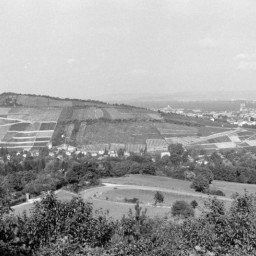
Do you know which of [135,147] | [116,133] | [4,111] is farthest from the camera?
[4,111]

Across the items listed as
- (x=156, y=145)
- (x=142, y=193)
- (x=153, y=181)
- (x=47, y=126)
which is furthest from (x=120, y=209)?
(x=47, y=126)

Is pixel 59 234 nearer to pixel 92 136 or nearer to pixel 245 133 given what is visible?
pixel 92 136

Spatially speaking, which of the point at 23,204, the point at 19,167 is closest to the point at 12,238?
the point at 23,204

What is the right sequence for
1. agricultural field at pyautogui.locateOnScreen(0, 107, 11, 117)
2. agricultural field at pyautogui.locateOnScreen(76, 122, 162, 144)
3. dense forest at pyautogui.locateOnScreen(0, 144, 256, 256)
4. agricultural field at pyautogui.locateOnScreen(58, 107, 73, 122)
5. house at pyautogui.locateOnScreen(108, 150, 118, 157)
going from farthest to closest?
agricultural field at pyautogui.locateOnScreen(0, 107, 11, 117) < agricultural field at pyautogui.locateOnScreen(58, 107, 73, 122) < agricultural field at pyautogui.locateOnScreen(76, 122, 162, 144) < house at pyautogui.locateOnScreen(108, 150, 118, 157) < dense forest at pyautogui.locateOnScreen(0, 144, 256, 256)

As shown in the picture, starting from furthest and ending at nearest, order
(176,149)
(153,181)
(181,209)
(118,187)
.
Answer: (176,149) < (153,181) < (118,187) < (181,209)

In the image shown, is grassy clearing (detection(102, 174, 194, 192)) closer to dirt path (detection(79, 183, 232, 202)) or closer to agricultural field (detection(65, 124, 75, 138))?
dirt path (detection(79, 183, 232, 202))

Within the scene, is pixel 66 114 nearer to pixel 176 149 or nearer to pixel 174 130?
pixel 174 130

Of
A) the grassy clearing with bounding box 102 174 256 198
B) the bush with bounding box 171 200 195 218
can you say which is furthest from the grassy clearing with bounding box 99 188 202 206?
the bush with bounding box 171 200 195 218

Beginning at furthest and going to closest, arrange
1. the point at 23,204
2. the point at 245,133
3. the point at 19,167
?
the point at 245,133 → the point at 19,167 → the point at 23,204
